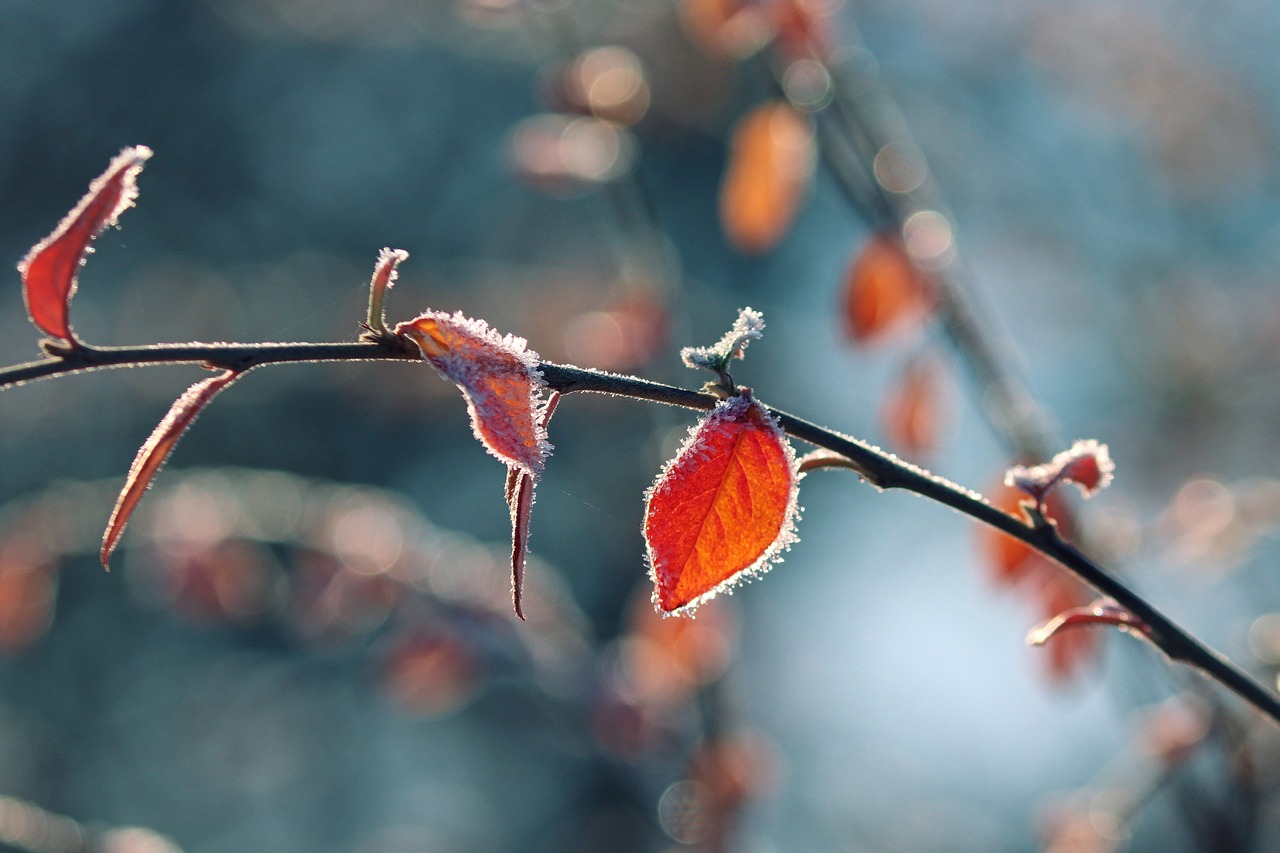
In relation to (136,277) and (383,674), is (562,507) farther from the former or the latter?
(383,674)

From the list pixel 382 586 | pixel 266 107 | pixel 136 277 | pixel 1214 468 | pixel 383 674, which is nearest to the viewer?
pixel 383 674

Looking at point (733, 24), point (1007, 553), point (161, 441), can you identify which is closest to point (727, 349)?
point (161, 441)

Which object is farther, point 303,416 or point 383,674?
point 303,416

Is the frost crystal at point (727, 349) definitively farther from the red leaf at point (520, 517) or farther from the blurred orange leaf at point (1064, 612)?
the blurred orange leaf at point (1064, 612)

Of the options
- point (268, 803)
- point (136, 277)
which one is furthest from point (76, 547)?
point (136, 277)

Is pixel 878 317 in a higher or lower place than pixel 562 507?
lower

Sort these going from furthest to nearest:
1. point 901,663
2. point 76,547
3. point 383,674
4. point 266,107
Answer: point 266,107 → point 901,663 → point 76,547 → point 383,674
